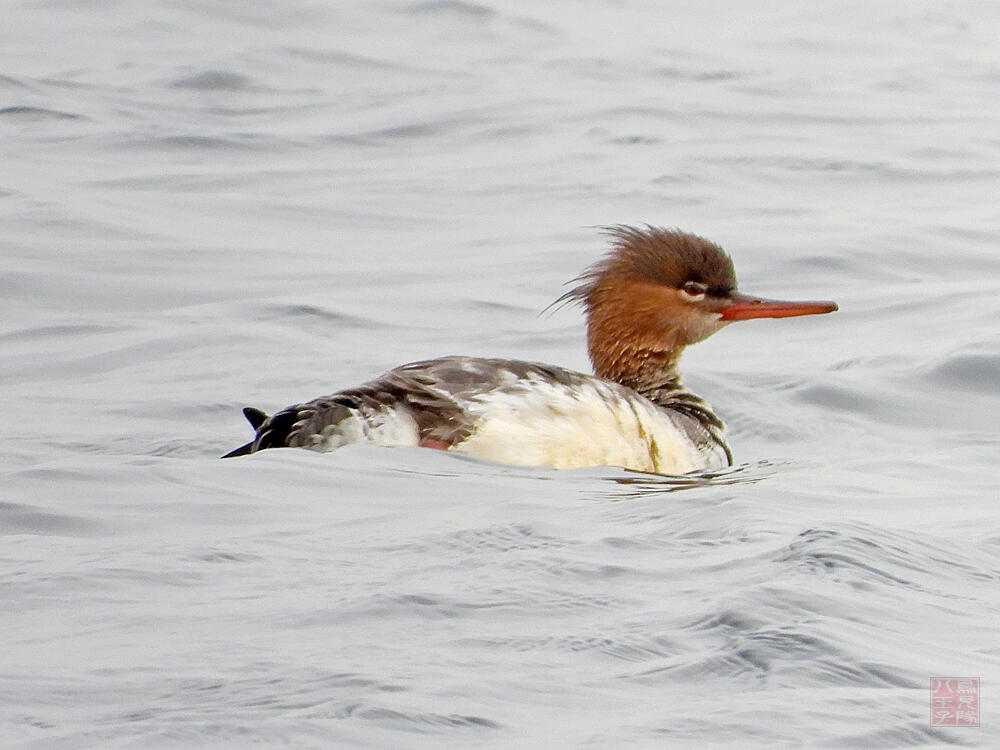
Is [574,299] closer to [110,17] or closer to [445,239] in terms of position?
[445,239]

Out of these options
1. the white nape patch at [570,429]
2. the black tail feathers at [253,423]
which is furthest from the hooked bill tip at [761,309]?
the black tail feathers at [253,423]

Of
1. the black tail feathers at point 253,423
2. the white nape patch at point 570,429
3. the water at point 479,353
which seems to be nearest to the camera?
the water at point 479,353

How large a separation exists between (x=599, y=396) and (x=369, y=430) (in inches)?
33.9

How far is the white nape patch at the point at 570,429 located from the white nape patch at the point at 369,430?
0.59 ft

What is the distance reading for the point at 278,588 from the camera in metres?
4.48

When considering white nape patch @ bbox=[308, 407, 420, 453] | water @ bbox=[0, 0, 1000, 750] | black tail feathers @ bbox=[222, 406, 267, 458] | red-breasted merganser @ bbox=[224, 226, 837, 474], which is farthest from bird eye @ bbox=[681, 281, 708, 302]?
black tail feathers @ bbox=[222, 406, 267, 458]

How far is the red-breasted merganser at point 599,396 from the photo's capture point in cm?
585

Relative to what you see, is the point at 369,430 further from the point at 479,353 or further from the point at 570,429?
the point at 479,353

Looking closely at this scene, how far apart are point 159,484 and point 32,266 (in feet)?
14.7

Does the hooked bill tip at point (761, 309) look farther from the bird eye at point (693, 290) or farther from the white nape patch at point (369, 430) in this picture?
the white nape patch at point (369, 430)

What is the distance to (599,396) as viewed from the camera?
6254mm

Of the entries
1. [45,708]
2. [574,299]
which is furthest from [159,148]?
[45,708]

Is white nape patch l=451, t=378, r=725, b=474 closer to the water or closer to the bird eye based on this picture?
the water

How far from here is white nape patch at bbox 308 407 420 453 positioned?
5770 mm
